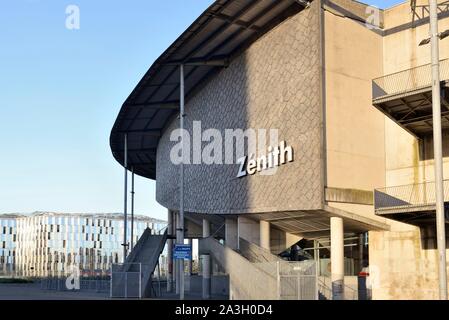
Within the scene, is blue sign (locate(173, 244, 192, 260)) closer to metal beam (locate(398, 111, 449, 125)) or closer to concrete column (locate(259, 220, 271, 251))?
concrete column (locate(259, 220, 271, 251))

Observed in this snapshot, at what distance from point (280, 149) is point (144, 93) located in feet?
55.9

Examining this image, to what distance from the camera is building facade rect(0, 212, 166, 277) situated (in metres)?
156

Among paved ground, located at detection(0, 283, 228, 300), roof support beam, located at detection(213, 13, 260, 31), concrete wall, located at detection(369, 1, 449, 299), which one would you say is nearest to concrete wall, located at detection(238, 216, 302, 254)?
paved ground, located at detection(0, 283, 228, 300)

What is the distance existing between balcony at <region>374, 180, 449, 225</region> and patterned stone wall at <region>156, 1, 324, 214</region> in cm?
338

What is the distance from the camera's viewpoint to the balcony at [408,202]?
28375 millimetres

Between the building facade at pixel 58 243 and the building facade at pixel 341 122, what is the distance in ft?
390

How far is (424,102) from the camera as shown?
94.5 feet

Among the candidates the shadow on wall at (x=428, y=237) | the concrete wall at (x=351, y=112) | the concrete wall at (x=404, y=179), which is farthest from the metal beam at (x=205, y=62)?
the shadow on wall at (x=428, y=237)

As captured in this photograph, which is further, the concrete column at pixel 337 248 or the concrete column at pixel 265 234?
the concrete column at pixel 265 234

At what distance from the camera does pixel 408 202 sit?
32.3 m

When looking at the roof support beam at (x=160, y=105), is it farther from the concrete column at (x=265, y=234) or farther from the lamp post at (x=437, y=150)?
the lamp post at (x=437, y=150)
